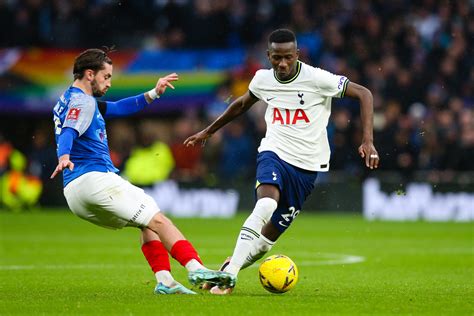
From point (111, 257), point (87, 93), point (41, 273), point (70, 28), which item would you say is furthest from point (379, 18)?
point (87, 93)

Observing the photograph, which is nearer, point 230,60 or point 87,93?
point 87,93

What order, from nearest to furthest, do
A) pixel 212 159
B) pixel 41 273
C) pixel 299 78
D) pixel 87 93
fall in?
pixel 87 93 → pixel 299 78 → pixel 41 273 → pixel 212 159

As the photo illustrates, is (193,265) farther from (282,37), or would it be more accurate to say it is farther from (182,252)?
(282,37)

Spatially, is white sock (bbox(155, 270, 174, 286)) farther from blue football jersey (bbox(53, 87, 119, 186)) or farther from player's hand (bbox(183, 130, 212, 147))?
player's hand (bbox(183, 130, 212, 147))

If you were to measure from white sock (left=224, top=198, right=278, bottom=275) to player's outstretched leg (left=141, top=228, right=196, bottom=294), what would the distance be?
46 centimetres

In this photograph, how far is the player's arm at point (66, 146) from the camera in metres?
8.52

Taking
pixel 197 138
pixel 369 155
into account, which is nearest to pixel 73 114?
pixel 197 138

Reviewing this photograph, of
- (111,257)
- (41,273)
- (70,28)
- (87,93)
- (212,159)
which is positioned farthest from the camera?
(70,28)

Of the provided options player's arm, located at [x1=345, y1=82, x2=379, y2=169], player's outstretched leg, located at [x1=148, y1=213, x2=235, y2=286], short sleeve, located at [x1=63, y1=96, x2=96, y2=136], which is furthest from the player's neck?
player's arm, located at [x1=345, y1=82, x2=379, y2=169]

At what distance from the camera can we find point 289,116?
9.97 metres

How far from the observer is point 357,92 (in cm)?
981

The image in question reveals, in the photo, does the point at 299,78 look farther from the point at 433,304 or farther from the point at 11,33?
the point at 11,33

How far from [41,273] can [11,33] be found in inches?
643

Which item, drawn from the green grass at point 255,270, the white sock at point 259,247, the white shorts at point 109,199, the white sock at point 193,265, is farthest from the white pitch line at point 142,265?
the white sock at point 193,265
